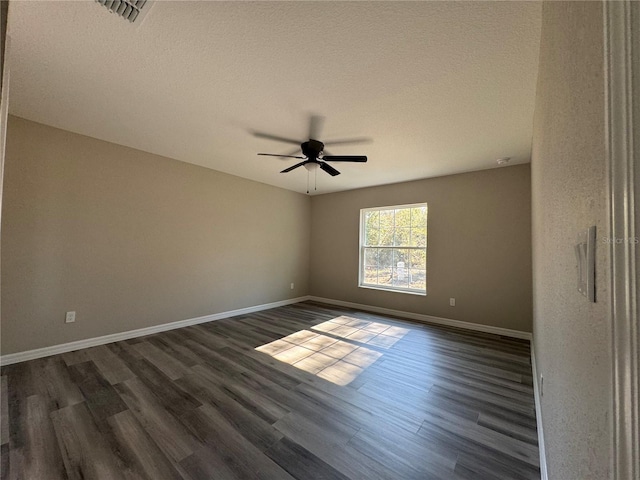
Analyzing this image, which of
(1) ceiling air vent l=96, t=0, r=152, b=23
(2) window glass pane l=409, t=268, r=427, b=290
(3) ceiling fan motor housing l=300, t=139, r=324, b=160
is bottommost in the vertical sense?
(2) window glass pane l=409, t=268, r=427, b=290

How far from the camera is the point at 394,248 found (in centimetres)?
486

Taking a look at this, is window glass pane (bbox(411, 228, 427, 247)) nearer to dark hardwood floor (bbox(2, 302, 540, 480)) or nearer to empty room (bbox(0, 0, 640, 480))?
empty room (bbox(0, 0, 640, 480))

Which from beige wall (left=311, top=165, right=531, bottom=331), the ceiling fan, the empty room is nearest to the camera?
the empty room

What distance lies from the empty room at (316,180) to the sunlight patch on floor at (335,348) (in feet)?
0.13

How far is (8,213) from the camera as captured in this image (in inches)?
101

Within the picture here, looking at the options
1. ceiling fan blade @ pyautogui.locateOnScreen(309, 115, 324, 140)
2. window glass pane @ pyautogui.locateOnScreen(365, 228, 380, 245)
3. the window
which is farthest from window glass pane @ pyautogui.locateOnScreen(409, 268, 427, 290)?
ceiling fan blade @ pyautogui.locateOnScreen(309, 115, 324, 140)

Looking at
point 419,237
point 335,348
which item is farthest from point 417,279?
point 335,348

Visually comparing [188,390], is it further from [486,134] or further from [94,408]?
[486,134]

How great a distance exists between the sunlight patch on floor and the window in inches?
42.5

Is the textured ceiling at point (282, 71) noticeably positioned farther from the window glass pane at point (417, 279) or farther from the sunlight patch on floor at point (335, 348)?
the sunlight patch on floor at point (335, 348)

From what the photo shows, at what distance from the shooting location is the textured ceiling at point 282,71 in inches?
56.7

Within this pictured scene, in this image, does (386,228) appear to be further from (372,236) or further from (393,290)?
(393,290)

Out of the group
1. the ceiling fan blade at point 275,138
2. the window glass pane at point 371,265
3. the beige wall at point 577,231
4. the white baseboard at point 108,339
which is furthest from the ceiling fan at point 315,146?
the white baseboard at point 108,339

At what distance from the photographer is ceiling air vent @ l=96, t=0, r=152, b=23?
4.56ft
